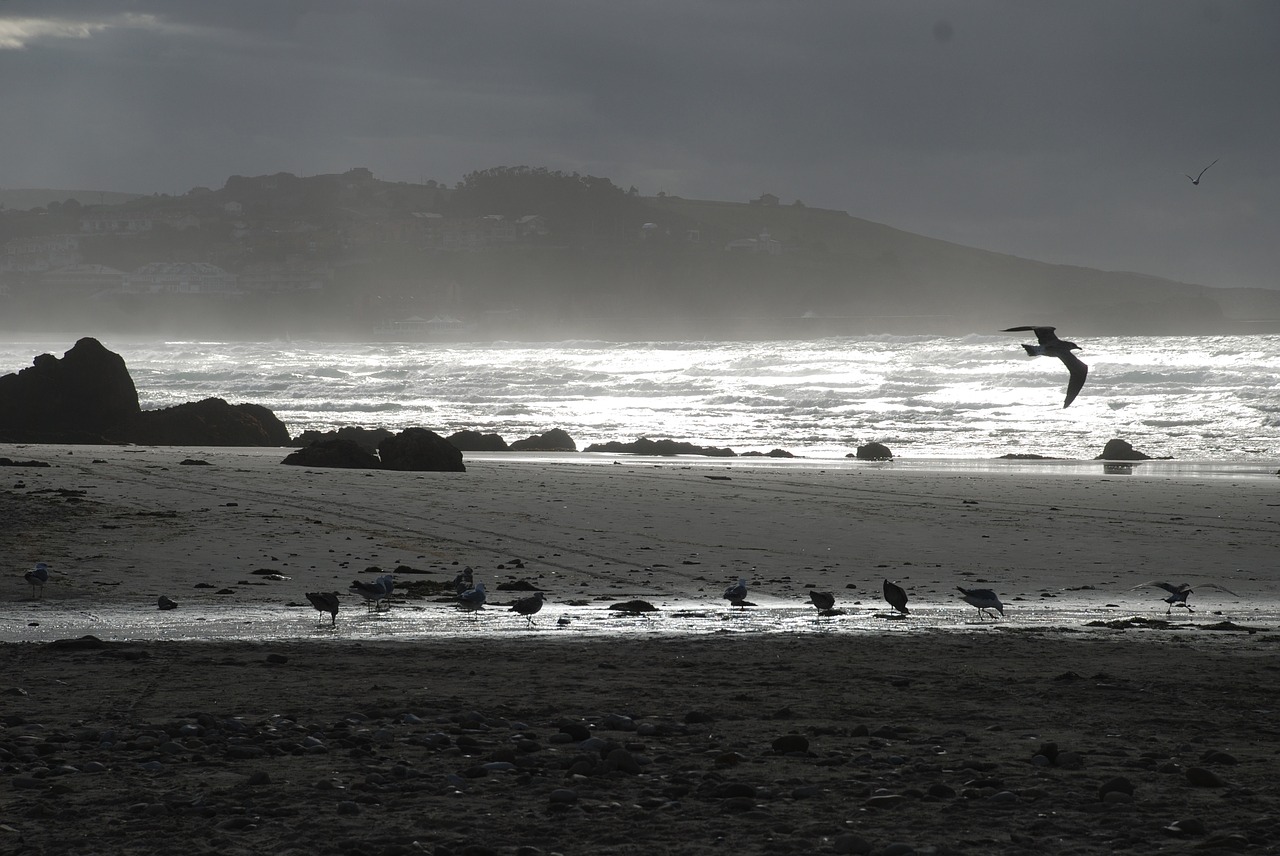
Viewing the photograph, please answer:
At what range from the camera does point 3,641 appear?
670cm

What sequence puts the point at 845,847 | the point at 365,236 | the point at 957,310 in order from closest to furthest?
the point at 845,847, the point at 957,310, the point at 365,236

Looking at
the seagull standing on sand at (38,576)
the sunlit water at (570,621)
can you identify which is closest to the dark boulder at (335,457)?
the seagull standing on sand at (38,576)

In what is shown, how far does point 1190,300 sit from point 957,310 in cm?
2798

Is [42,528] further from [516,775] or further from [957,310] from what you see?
[957,310]

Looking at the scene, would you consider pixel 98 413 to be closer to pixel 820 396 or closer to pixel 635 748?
pixel 635 748

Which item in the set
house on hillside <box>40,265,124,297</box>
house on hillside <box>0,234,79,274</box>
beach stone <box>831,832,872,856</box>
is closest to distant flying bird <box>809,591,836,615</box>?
beach stone <box>831,832,872,856</box>

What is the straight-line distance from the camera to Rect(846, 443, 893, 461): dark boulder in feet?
74.7

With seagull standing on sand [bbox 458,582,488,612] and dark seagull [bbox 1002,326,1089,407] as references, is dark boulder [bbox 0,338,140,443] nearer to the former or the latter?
seagull standing on sand [bbox 458,582,488,612]

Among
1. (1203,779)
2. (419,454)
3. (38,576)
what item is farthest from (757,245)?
(1203,779)

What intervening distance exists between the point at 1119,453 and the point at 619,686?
1955cm

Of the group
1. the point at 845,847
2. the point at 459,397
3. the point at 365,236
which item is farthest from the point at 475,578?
the point at 365,236

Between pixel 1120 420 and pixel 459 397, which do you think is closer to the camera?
pixel 1120 420

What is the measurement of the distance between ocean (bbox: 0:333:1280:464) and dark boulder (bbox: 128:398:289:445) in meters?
5.17

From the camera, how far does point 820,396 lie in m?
39.6
